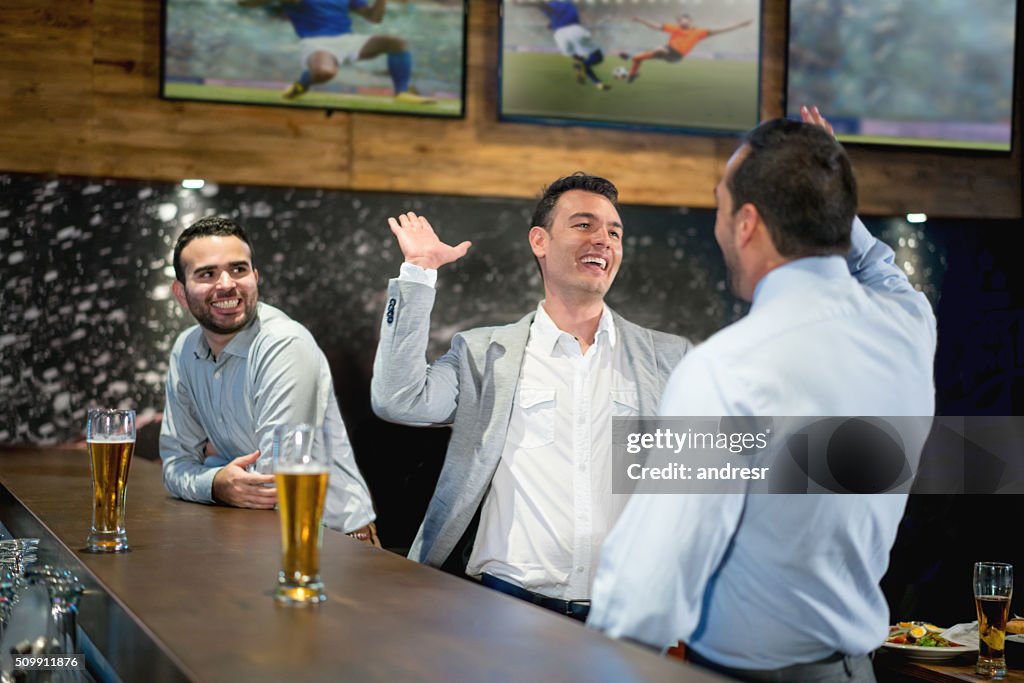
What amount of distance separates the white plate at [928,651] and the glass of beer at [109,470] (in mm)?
1666

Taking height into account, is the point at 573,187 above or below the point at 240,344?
above

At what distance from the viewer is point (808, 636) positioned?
1.31 m

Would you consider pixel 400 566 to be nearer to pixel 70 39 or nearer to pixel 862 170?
pixel 70 39

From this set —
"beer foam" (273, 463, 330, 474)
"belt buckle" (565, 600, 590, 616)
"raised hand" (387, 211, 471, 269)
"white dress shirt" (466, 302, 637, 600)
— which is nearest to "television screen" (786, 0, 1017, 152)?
"white dress shirt" (466, 302, 637, 600)

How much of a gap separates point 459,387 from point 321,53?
175cm

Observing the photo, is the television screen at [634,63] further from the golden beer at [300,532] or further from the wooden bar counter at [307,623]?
the golden beer at [300,532]

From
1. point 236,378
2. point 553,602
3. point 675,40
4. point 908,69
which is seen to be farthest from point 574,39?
point 553,602

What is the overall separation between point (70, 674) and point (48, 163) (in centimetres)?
265

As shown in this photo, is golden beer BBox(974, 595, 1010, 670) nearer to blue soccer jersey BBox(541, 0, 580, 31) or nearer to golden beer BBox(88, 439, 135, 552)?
golden beer BBox(88, 439, 135, 552)

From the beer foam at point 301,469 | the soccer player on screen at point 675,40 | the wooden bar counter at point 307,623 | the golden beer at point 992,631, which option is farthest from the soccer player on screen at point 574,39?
the beer foam at point 301,469

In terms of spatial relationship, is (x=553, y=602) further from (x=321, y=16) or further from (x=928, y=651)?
(x=321, y=16)

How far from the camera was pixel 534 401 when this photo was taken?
2445 mm

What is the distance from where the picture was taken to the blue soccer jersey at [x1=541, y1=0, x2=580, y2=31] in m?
3.96

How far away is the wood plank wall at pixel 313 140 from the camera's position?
3.66 m
